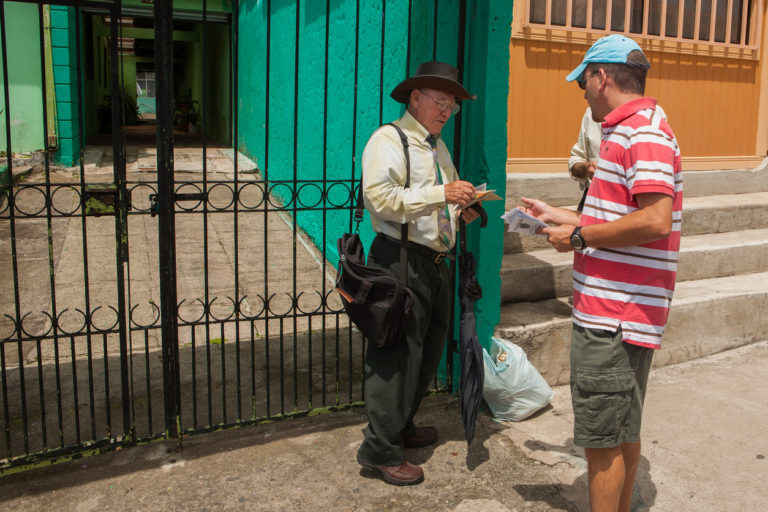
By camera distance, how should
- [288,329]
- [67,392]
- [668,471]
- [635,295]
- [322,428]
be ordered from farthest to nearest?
[288,329] < [67,392] < [322,428] < [668,471] < [635,295]

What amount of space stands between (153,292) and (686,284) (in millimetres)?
4607

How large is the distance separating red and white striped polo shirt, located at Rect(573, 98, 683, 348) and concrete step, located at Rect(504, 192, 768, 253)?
12.5 feet

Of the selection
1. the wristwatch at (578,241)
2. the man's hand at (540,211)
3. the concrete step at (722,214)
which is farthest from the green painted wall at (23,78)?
the wristwatch at (578,241)

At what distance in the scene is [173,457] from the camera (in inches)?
146

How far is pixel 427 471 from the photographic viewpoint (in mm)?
3658

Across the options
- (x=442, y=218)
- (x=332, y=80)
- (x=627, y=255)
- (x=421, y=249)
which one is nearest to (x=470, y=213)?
(x=442, y=218)

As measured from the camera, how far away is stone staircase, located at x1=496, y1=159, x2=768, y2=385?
472cm

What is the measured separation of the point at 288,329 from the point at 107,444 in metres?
2.15

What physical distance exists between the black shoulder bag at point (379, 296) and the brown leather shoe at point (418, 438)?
722mm

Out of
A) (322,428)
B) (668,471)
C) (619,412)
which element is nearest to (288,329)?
(322,428)

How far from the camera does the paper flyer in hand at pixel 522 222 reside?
288 centimetres

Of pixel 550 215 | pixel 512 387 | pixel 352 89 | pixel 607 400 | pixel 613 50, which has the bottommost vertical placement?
pixel 512 387

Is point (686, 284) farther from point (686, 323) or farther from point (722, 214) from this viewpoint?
point (722, 214)

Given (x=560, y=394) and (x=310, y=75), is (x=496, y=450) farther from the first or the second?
(x=310, y=75)
